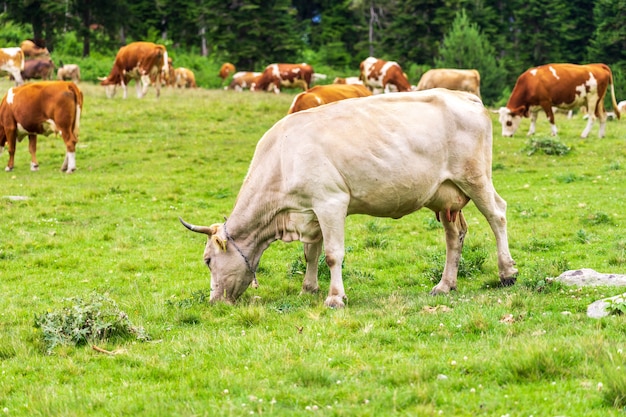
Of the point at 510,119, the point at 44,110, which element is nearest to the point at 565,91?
the point at 510,119

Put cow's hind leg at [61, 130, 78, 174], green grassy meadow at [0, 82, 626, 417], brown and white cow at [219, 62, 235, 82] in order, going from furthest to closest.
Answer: brown and white cow at [219, 62, 235, 82] → cow's hind leg at [61, 130, 78, 174] → green grassy meadow at [0, 82, 626, 417]

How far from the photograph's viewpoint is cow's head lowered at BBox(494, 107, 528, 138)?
25.3 m

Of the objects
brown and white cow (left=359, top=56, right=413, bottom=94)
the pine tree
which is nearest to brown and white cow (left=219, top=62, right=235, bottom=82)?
the pine tree

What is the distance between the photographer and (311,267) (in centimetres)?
957

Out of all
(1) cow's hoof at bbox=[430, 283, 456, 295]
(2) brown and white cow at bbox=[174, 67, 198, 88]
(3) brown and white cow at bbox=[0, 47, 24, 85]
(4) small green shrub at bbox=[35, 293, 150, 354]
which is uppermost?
(3) brown and white cow at bbox=[0, 47, 24, 85]

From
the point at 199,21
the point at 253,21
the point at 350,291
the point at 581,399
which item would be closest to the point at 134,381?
the point at 581,399

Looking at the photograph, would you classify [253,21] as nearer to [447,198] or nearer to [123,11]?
[123,11]

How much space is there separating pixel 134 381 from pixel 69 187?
42.7 ft

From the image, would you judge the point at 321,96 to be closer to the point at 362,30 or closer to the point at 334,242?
the point at 334,242

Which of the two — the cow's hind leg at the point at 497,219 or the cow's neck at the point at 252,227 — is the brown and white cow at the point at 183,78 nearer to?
the cow's neck at the point at 252,227

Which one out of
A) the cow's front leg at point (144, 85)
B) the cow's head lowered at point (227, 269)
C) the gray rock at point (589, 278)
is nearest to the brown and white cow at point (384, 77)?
the cow's front leg at point (144, 85)

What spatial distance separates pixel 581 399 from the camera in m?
5.12

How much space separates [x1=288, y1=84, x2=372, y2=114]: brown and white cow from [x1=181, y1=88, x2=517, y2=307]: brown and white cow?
10171 millimetres

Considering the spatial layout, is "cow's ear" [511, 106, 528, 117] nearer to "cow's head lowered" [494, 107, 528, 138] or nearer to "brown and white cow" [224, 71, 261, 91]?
"cow's head lowered" [494, 107, 528, 138]
